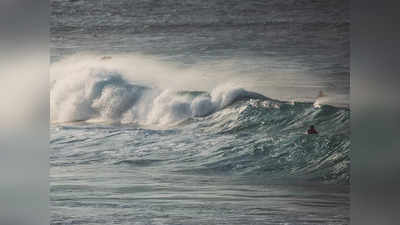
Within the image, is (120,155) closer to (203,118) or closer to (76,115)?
(76,115)

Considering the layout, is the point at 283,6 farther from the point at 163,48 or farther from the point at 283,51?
the point at 163,48

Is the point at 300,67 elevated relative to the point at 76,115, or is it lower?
elevated

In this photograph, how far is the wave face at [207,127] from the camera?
9.08 feet

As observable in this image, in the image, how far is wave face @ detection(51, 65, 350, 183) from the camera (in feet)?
9.08

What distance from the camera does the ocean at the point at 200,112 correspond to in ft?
9.07

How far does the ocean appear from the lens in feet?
9.07

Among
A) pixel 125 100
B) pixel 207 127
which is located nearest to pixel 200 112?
pixel 207 127

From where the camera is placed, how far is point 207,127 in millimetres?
2816

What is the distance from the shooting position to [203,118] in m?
2.82

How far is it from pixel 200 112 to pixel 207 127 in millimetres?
101

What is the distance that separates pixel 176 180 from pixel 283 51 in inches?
39.8

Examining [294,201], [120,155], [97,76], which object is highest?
[97,76]

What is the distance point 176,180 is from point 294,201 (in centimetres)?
71
